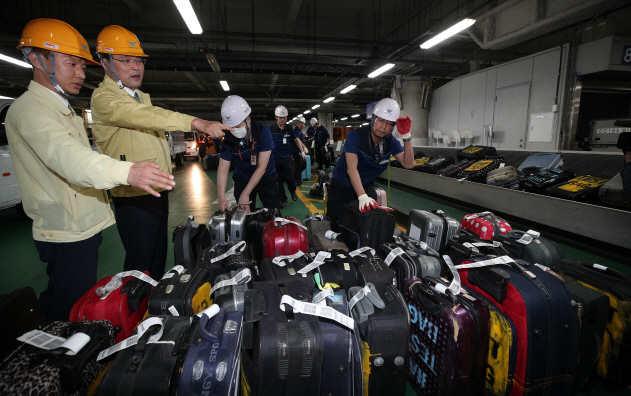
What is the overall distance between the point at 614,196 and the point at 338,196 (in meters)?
3.80

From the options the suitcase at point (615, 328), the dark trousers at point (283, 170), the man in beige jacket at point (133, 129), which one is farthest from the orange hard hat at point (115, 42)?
the dark trousers at point (283, 170)

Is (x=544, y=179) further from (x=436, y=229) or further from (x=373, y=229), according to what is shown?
(x=373, y=229)

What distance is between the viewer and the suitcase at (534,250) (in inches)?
90.3

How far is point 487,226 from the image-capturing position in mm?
3088

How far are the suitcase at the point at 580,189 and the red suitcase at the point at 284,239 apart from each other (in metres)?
4.40

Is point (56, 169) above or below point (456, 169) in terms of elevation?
above

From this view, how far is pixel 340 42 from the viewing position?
12273mm

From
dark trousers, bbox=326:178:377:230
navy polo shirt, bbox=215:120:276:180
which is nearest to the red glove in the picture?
dark trousers, bbox=326:178:377:230

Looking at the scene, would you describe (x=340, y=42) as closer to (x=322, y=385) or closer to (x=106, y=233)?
(x=106, y=233)

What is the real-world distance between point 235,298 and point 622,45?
1143 cm

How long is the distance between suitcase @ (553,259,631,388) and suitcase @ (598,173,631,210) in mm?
2939

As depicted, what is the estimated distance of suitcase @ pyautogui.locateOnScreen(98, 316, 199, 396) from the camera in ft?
3.43

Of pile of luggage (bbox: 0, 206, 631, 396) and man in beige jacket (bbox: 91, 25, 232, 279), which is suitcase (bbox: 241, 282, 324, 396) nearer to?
pile of luggage (bbox: 0, 206, 631, 396)

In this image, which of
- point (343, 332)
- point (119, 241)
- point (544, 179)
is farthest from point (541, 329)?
point (119, 241)
